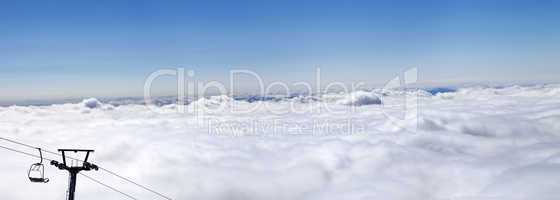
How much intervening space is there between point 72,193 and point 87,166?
3.07 metres

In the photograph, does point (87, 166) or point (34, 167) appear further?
point (87, 166)

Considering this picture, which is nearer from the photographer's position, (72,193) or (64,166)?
(72,193)

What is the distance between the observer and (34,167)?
3188 cm

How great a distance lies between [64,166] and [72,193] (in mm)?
3138

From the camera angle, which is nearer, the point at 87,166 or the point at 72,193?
the point at 72,193

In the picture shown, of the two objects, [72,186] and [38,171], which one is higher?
[38,171]

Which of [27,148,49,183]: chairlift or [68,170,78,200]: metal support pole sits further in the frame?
[27,148,49,183]: chairlift

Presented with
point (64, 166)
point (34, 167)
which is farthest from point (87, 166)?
point (34, 167)

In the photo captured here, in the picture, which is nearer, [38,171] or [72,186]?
[72,186]

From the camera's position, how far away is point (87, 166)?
3400cm

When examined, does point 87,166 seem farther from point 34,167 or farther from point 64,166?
point 34,167

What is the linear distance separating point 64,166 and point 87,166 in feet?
5.52

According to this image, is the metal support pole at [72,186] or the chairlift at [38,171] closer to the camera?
the metal support pole at [72,186]
